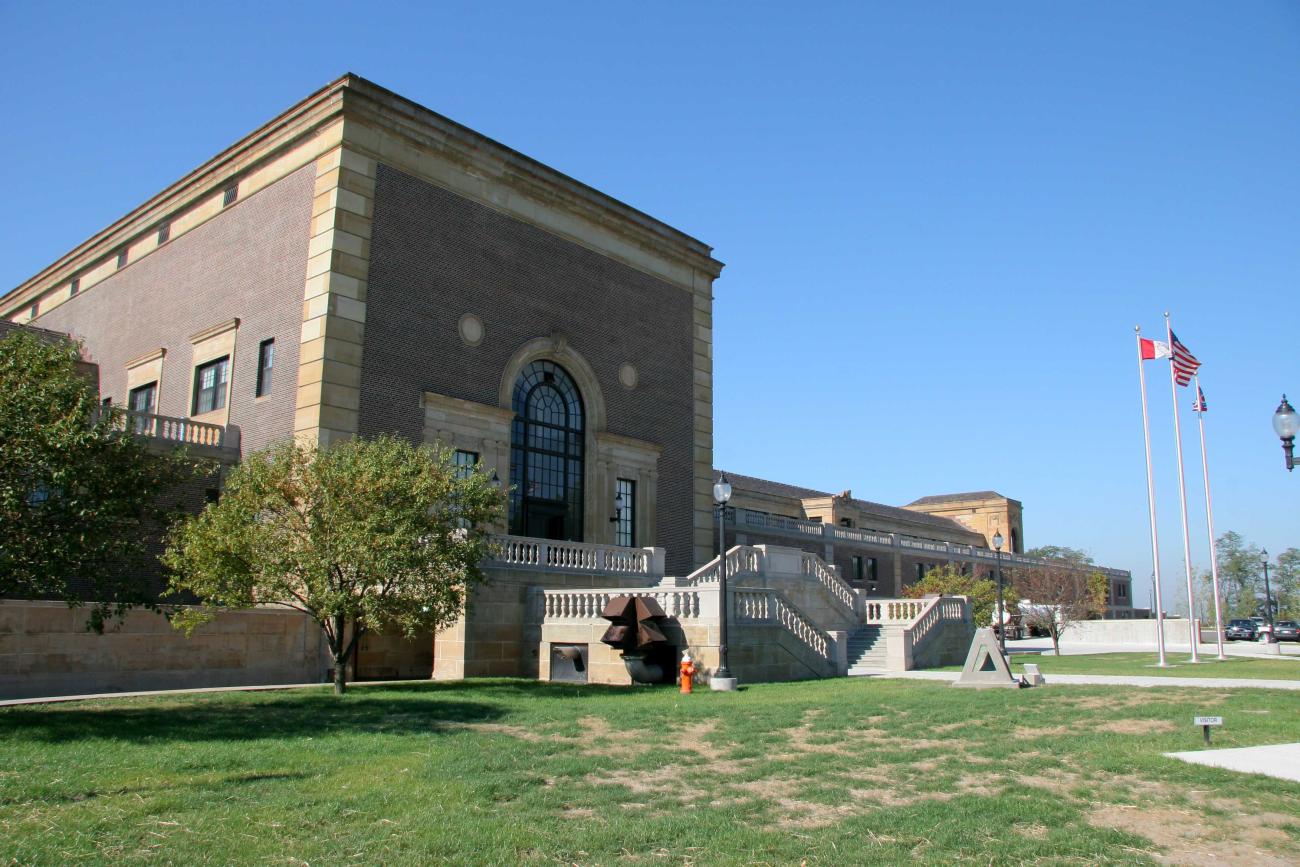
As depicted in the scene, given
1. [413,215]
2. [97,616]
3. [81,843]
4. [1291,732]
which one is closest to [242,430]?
[413,215]

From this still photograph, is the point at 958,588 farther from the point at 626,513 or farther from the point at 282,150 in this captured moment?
the point at 282,150

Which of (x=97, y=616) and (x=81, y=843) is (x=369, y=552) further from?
(x=81, y=843)

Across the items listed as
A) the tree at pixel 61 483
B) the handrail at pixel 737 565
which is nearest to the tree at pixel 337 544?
the tree at pixel 61 483

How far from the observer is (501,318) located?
1280 inches

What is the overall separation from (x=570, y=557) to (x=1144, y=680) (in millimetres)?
14531

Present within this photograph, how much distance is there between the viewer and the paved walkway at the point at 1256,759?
11.1m

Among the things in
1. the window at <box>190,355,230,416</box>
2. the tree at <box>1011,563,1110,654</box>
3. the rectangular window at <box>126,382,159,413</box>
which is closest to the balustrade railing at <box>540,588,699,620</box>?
the window at <box>190,355,230,416</box>

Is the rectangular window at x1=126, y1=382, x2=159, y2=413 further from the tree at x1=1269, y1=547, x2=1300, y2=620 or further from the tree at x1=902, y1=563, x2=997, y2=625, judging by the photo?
the tree at x1=1269, y1=547, x2=1300, y2=620

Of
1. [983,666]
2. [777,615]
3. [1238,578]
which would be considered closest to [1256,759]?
[983,666]

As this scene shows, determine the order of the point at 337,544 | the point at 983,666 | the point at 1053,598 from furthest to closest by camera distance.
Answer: the point at 1053,598, the point at 983,666, the point at 337,544

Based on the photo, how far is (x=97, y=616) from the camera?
1648 cm

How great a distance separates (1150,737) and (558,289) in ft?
81.7

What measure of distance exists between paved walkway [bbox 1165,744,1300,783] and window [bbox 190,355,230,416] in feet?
89.1

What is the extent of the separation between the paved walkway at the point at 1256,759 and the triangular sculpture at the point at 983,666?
28.1ft
